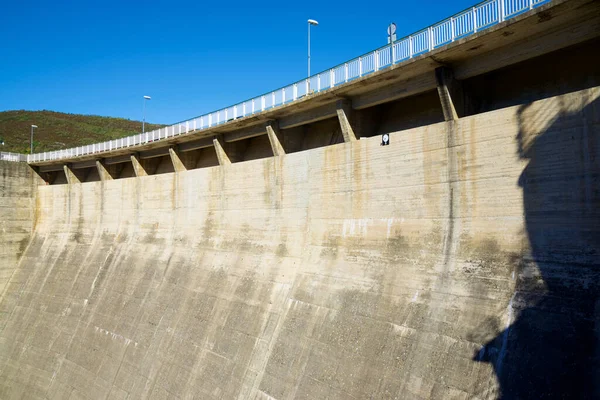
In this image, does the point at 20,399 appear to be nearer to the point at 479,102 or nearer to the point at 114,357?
the point at 114,357

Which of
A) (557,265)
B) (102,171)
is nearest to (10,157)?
(102,171)

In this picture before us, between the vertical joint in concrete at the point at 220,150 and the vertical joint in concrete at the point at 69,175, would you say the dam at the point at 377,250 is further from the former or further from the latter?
the vertical joint in concrete at the point at 69,175

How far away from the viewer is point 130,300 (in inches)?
769

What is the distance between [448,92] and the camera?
11.0 m

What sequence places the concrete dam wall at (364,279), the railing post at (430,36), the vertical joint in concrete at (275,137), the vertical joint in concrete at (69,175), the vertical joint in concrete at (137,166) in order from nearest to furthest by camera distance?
A: 1. the concrete dam wall at (364,279)
2. the railing post at (430,36)
3. the vertical joint in concrete at (275,137)
4. the vertical joint in concrete at (137,166)
5. the vertical joint in concrete at (69,175)

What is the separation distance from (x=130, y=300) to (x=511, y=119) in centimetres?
1713

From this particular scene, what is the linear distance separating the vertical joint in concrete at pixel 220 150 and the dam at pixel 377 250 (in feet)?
0.32

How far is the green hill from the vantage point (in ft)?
177

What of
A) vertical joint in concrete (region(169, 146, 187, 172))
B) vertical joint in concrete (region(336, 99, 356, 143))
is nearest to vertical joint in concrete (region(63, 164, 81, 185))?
vertical joint in concrete (region(169, 146, 187, 172))

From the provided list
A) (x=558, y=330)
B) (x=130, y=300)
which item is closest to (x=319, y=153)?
(x=558, y=330)

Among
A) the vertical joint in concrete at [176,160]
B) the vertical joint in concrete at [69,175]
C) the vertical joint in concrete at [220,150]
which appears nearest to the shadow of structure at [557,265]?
the vertical joint in concrete at [220,150]

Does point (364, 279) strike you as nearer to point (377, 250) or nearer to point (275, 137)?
point (377, 250)

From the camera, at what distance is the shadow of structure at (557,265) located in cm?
748

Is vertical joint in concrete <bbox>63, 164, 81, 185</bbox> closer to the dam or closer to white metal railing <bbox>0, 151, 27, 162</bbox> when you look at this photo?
white metal railing <bbox>0, 151, 27, 162</bbox>
